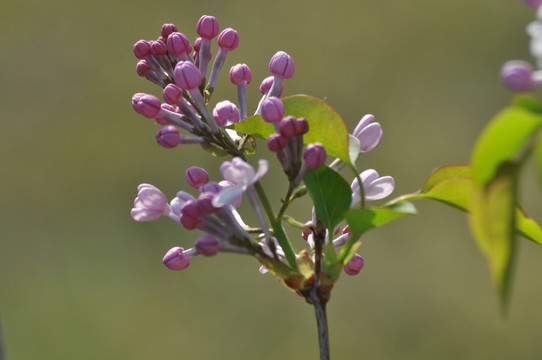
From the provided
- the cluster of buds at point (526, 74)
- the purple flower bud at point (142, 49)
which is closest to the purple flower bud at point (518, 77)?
the cluster of buds at point (526, 74)

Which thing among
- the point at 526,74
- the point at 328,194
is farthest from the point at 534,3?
the point at 328,194

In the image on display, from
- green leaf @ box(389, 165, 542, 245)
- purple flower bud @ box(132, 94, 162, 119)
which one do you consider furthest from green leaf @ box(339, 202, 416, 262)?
purple flower bud @ box(132, 94, 162, 119)

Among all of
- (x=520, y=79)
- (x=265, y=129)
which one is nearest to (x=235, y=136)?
(x=265, y=129)

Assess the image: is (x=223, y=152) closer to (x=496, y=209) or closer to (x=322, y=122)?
(x=322, y=122)

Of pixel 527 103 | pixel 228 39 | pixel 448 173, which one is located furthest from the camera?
pixel 228 39

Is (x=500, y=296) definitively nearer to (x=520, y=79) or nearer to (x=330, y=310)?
(x=520, y=79)

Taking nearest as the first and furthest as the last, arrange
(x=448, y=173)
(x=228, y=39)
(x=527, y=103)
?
(x=527, y=103)
(x=448, y=173)
(x=228, y=39)

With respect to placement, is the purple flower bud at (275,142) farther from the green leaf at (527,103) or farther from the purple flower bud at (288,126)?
the green leaf at (527,103)

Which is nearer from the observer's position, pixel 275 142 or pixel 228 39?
pixel 275 142
